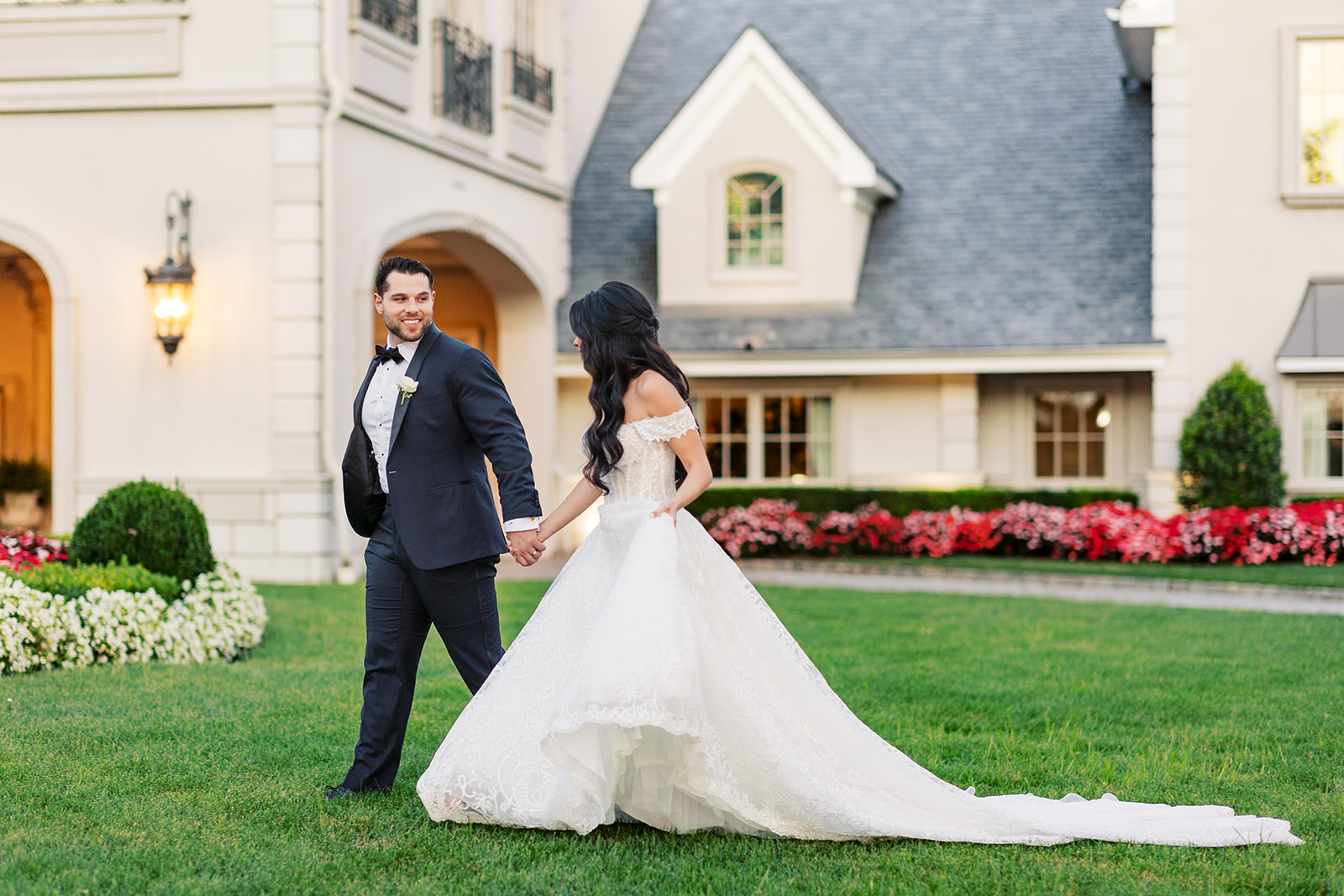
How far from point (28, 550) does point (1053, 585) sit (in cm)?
966

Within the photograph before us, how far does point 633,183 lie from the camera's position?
17.4 metres

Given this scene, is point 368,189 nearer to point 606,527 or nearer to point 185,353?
point 185,353

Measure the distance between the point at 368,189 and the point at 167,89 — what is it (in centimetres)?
208

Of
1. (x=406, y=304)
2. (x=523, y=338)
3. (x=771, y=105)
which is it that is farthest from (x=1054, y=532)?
(x=406, y=304)

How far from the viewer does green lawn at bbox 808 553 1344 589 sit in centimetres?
1341

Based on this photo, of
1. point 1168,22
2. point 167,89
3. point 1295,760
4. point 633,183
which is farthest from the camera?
point 633,183

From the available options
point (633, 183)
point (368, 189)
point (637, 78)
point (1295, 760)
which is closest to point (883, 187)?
point (633, 183)

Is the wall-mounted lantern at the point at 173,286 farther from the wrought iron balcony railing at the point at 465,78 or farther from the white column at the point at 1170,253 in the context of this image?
the white column at the point at 1170,253

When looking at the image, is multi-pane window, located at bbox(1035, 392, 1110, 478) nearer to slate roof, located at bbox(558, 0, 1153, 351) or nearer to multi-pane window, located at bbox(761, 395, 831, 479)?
slate roof, located at bbox(558, 0, 1153, 351)

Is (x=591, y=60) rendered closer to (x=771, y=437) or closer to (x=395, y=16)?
(x=395, y=16)

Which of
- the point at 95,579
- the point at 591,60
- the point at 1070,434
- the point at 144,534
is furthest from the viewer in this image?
the point at 591,60

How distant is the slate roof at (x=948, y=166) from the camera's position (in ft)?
55.7

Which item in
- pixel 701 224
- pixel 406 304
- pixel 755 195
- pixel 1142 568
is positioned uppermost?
pixel 755 195

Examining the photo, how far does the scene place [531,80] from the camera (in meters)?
16.6
